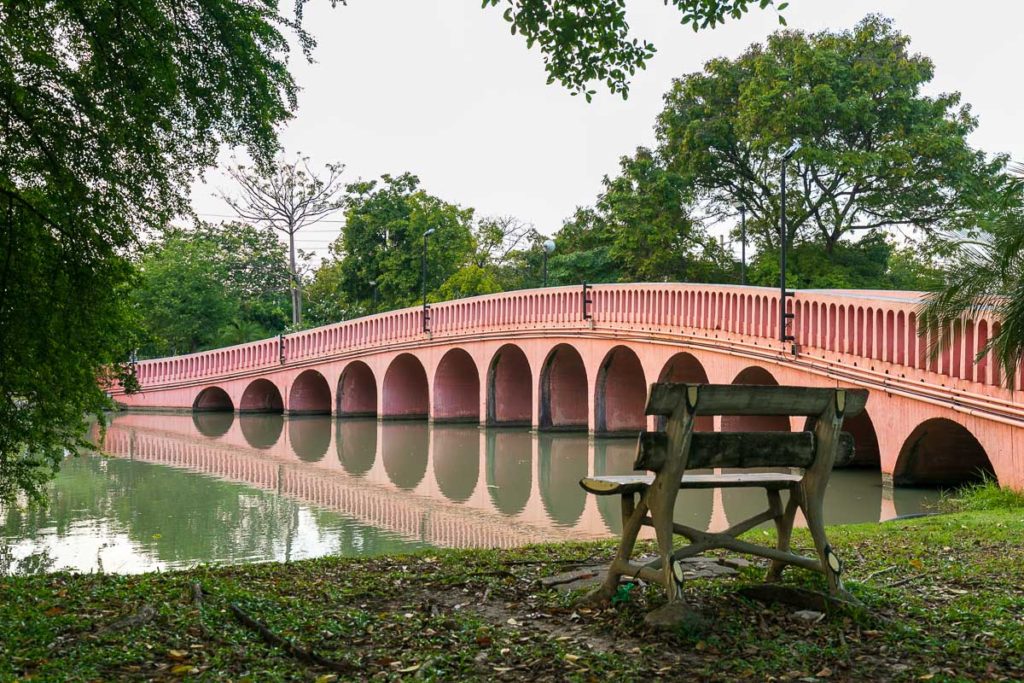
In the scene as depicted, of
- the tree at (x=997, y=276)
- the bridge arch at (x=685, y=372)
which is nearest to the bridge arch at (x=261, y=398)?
the bridge arch at (x=685, y=372)

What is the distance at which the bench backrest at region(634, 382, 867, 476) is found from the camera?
17.2ft

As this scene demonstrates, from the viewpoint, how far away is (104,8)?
646 centimetres

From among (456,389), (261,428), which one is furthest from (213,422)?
(456,389)

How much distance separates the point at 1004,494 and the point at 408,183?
114ft

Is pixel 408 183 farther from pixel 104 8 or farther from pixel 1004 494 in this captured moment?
pixel 104 8

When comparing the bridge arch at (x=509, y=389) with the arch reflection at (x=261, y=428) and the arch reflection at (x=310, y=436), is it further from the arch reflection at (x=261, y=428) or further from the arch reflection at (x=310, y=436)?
the arch reflection at (x=261, y=428)

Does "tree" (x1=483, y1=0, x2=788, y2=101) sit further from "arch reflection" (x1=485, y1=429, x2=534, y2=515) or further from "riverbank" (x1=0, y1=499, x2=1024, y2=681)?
"arch reflection" (x1=485, y1=429, x2=534, y2=515)

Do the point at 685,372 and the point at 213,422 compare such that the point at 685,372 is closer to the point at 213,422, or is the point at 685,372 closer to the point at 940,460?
the point at 940,460

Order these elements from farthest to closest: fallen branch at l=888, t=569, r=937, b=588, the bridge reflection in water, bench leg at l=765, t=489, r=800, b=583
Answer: the bridge reflection in water → fallen branch at l=888, t=569, r=937, b=588 → bench leg at l=765, t=489, r=800, b=583

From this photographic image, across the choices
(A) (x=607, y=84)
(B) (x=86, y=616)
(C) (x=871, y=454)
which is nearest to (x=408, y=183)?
(C) (x=871, y=454)

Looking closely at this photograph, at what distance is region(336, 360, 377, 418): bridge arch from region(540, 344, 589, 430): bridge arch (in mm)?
9509

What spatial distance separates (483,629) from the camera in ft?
17.2

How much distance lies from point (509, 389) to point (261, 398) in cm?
1342

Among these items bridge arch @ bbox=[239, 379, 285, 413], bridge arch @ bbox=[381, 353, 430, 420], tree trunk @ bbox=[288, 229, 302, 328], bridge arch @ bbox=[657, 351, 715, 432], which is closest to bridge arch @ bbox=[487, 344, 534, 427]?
bridge arch @ bbox=[381, 353, 430, 420]
